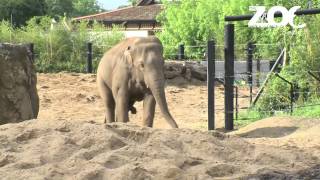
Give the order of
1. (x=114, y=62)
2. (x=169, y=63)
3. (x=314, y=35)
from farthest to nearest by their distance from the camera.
Result: (x=169, y=63)
(x=314, y=35)
(x=114, y=62)

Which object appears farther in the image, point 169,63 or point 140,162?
point 169,63

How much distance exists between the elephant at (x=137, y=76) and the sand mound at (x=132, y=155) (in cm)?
307

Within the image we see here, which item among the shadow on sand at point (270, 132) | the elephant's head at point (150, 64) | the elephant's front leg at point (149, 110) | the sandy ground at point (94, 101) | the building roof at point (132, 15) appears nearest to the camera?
the shadow on sand at point (270, 132)

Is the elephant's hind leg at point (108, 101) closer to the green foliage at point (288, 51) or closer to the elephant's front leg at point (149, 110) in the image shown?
the elephant's front leg at point (149, 110)

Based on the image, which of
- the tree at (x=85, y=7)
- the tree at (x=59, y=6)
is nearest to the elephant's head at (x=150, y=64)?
the tree at (x=59, y=6)

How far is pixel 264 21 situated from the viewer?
12906 mm

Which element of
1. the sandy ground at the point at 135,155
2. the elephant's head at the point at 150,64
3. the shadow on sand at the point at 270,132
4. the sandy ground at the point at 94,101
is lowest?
the sandy ground at the point at 94,101

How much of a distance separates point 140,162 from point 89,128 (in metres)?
1.01

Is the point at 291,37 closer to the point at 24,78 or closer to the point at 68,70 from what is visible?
the point at 24,78

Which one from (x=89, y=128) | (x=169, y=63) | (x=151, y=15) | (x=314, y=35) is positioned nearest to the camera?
(x=89, y=128)

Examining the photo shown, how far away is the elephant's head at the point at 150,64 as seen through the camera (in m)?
10.5

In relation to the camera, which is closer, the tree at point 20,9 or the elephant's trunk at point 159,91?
the elephant's trunk at point 159,91

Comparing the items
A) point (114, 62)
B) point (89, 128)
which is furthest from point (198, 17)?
point (89, 128)

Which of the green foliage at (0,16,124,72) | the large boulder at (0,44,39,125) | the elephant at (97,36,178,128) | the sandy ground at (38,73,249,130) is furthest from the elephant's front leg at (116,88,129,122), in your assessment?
the green foliage at (0,16,124,72)
